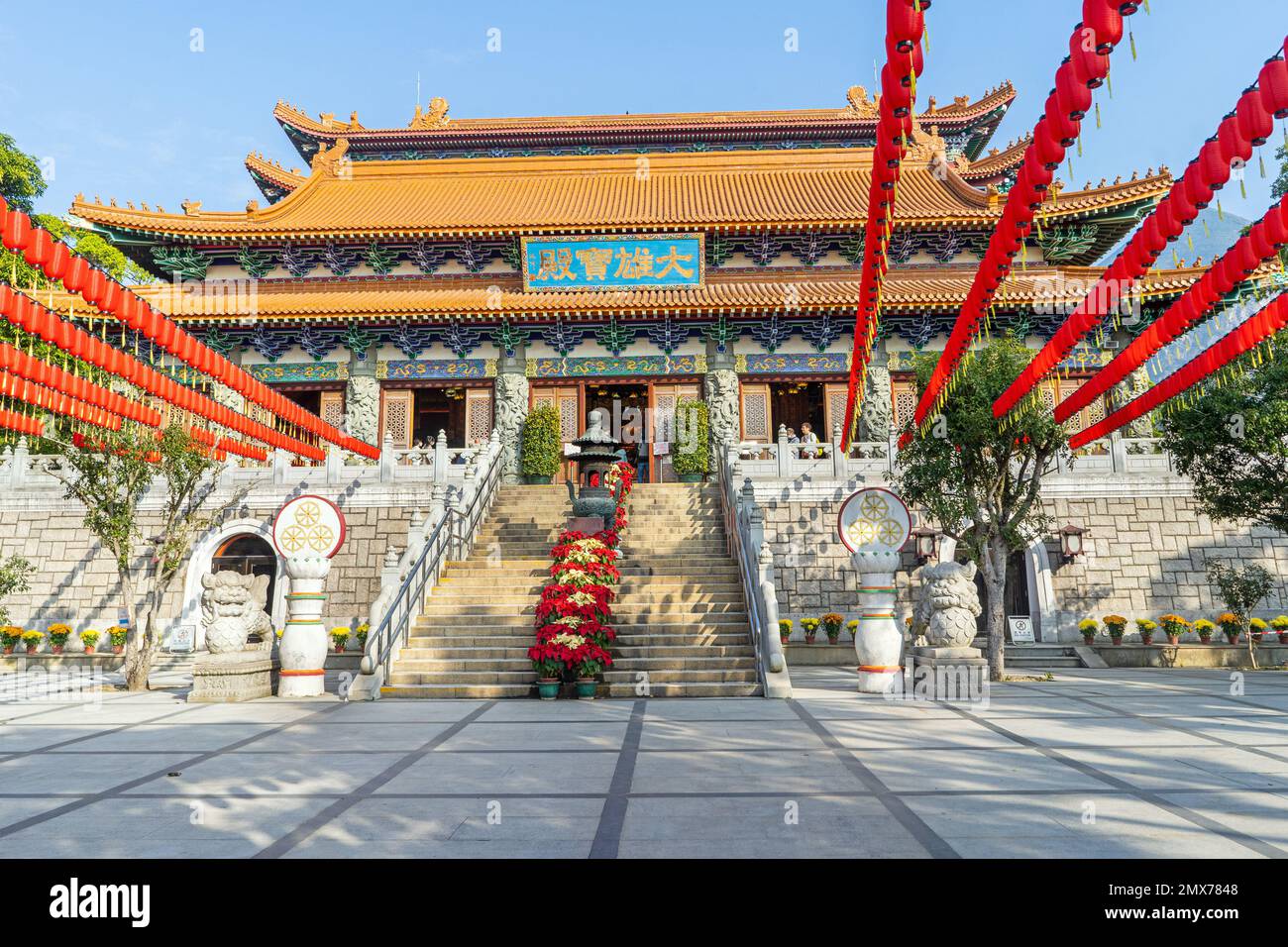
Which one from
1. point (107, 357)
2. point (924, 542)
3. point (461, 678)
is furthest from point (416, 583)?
point (924, 542)

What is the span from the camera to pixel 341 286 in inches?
785

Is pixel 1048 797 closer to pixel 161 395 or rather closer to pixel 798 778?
pixel 798 778

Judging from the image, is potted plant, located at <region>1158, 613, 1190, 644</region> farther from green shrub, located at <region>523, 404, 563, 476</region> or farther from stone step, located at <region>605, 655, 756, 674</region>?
green shrub, located at <region>523, 404, 563, 476</region>

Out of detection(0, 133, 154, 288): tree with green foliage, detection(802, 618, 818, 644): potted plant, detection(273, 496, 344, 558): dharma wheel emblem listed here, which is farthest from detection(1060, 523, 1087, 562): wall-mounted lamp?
detection(0, 133, 154, 288): tree with green foliage

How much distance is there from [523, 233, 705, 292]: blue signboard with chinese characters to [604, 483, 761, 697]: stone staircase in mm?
7182

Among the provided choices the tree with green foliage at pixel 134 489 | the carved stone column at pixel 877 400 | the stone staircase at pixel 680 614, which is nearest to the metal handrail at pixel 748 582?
the stone staircase at pixel 680 614

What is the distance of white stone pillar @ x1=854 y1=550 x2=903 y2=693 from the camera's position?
9.38m

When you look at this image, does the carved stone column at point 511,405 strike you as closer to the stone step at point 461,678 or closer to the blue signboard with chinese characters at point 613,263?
the blue signboard with chinese characters at point 613,263

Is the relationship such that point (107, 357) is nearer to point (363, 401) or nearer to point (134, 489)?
point (134, 489)

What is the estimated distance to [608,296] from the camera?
1852cm

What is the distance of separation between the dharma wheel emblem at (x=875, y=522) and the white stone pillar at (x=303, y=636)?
22.4 feet

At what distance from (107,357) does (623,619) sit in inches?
283

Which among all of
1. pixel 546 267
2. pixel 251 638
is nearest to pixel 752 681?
pixel 251 638

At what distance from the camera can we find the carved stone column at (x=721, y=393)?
18422mm
